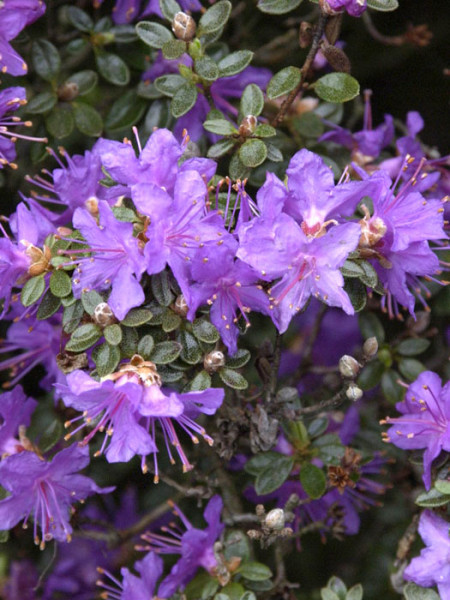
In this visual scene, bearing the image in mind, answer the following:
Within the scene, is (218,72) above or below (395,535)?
above

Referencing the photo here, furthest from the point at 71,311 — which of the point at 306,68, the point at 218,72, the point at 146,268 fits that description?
the point at 306,68

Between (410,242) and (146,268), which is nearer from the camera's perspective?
(146,268)

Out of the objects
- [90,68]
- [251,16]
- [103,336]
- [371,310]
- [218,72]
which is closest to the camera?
[103,336]

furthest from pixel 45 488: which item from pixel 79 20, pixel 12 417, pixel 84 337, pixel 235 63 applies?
pixel 79 20

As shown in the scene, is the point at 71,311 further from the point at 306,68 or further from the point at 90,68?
the point at 90,68

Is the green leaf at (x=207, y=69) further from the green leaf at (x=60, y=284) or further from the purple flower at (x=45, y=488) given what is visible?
the purple flower at (x=45, y=488)

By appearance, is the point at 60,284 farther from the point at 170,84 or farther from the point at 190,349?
the point at 170,84

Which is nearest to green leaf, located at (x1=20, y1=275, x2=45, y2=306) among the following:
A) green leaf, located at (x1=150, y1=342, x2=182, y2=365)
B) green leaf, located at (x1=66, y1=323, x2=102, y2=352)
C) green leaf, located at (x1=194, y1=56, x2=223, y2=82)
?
green leaf, located at (x1=66, y1=323, x2=102, y2=352)

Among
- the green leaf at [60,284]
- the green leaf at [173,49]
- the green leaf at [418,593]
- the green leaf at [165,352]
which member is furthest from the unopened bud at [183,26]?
the green leaf at [418,593]
